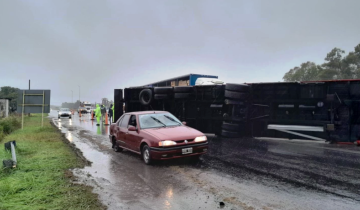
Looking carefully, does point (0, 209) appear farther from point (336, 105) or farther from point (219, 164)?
point (336, 105)

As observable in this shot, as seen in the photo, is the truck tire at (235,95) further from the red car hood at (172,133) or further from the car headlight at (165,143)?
the car headlight at (165,143)

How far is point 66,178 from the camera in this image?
6105mm

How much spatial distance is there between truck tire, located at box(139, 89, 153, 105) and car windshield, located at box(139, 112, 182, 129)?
5.78 meters

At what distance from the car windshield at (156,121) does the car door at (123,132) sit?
2.70 ft

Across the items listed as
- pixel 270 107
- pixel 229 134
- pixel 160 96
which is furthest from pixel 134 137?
pixel 270 107

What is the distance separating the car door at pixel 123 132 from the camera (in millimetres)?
9102

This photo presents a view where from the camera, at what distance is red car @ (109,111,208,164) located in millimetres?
7266

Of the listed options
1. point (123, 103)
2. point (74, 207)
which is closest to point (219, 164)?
point (74, 207)

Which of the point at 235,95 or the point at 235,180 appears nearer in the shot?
the point at 235,180

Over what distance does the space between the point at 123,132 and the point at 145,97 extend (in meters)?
5.92

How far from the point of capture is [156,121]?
855cm

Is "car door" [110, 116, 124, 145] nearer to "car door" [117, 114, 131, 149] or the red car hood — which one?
"car door" [117, 114, 131, 149]

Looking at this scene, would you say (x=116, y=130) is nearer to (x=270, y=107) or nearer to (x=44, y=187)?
(x=44, y=187)

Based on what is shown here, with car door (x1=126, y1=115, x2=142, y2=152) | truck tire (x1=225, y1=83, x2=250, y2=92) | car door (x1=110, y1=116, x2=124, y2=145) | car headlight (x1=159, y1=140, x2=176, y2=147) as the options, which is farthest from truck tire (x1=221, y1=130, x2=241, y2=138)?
car headlight (x1=159, y1=140, x2=176, y2=147)
